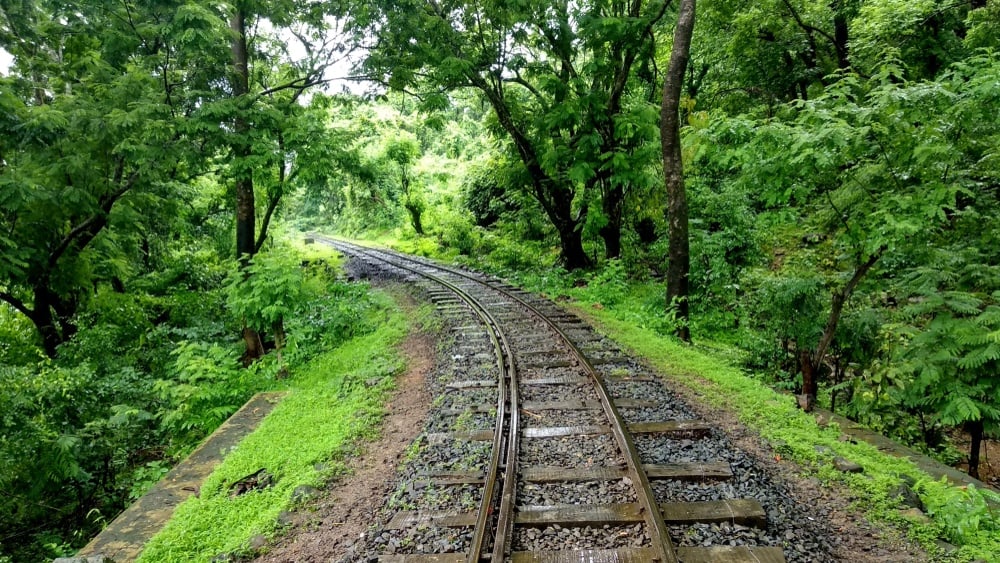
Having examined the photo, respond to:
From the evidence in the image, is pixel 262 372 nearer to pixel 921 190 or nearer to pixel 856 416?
pixel 856 416

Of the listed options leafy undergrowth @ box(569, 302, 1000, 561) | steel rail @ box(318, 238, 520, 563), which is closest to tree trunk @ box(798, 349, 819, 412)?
leafy undergrowth @ box(569, 302, 1000, 561)

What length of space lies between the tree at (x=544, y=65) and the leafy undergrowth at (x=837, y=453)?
5.83 m

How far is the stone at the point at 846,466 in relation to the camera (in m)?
4.68

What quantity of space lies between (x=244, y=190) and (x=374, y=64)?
13.7 feet

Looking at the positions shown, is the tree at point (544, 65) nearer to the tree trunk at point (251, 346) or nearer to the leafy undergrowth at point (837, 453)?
the leafy undergrowth at point (837, 453)

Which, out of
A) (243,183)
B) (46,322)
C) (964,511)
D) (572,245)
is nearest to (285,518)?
(964,511)

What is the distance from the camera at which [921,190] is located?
18.0ft

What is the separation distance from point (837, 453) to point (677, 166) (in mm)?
5500

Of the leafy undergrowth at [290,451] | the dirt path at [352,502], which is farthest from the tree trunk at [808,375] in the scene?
the leafy undergrowth at [290,451]

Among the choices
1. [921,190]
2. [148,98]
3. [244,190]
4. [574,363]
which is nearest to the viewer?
[921,190]

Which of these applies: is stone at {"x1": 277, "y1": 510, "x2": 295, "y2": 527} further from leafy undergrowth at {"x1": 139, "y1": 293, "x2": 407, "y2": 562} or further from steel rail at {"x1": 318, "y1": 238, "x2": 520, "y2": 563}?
steel rail at {"x1": 318, "y1": 238, "x2": 520, "y2": 563}

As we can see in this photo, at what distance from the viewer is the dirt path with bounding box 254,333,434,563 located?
413cm

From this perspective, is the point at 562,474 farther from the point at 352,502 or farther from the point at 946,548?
the point at 946,548

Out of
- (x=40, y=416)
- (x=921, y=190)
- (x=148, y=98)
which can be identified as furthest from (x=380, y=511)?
(x=148, y=98)
